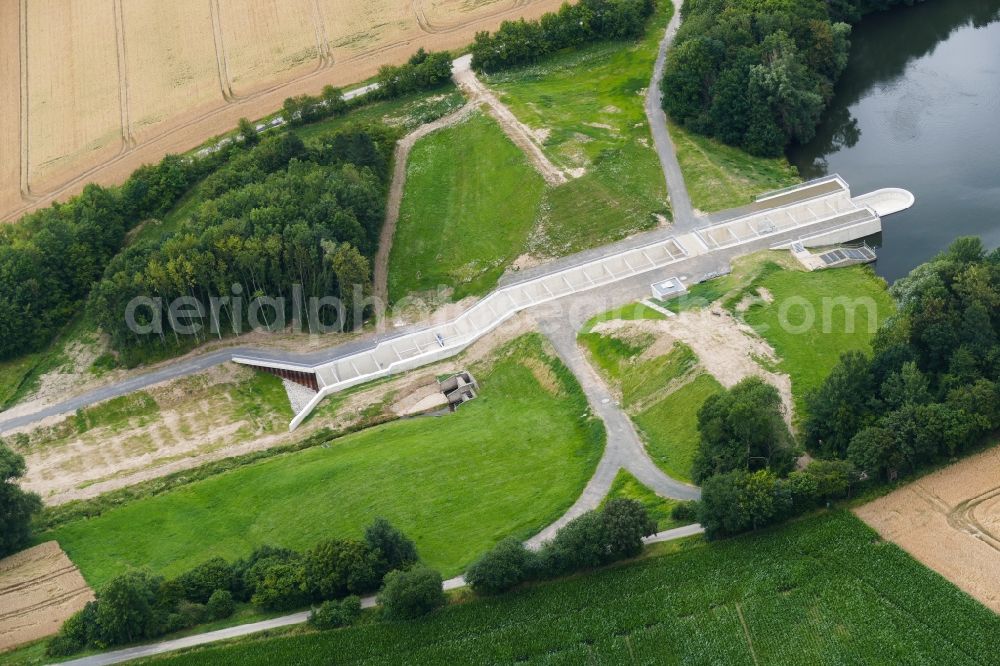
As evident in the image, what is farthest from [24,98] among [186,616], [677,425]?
[677,425]

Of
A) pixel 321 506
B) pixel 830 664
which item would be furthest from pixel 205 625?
pixel 830 664

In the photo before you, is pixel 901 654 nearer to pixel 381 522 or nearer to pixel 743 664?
pixel 743 664

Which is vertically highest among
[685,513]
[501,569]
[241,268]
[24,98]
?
[24,98]

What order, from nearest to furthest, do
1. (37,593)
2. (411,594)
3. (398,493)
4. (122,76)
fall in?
Result: (411,594) < (37,593) < (398,493) < (122,76)

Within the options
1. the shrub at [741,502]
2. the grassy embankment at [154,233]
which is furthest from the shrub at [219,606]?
the grassy embankment at [154,233]

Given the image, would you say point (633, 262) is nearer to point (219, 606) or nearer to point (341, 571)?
point (341, 571)

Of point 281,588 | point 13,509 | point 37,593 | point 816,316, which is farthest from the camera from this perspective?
point 816,316

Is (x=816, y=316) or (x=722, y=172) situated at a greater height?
(x=722, y=172)

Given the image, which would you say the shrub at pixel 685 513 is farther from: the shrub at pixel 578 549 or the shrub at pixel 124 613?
the shrub at pixel 124 613
